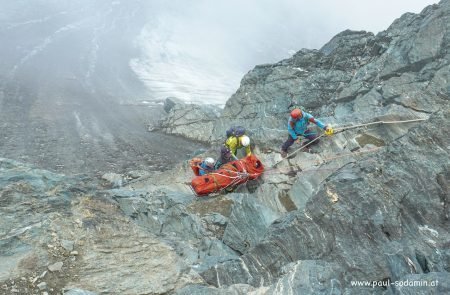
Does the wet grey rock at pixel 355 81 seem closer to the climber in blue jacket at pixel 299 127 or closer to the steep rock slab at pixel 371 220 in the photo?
the climber in blue jacket at pixel 299 127

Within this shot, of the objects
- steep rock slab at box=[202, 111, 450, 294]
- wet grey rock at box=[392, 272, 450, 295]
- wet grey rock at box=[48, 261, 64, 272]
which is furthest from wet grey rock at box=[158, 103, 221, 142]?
wet grey rock at box=[392, 272, 450, 295]

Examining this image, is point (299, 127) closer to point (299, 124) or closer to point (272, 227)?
point (299, 124)

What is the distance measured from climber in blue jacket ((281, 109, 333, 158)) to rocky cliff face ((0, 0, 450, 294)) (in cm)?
41

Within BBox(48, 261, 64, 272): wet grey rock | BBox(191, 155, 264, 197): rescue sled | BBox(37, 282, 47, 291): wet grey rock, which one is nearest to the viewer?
BBox(37, 282, 47, 291): wet grey rock

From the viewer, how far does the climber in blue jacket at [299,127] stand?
40.0 feet

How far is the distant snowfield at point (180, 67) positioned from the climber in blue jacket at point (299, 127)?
2403cm

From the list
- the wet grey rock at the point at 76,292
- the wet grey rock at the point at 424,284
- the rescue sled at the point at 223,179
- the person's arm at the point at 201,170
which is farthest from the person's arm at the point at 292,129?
the wet grey rock at the point at 76,292

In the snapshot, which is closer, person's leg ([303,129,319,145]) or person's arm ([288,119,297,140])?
person's arm ([288,119,297,140])

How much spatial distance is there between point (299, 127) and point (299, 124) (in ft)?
0.32

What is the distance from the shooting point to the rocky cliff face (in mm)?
6672

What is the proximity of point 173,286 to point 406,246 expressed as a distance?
3.99 metres

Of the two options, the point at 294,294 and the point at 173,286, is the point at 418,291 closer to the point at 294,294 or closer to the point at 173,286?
the point at 294,294

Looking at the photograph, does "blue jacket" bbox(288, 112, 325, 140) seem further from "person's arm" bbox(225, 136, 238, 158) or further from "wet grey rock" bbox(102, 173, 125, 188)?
"wet grey rock" bbox(102, 173, 125, 188)

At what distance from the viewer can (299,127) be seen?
12.5 m
